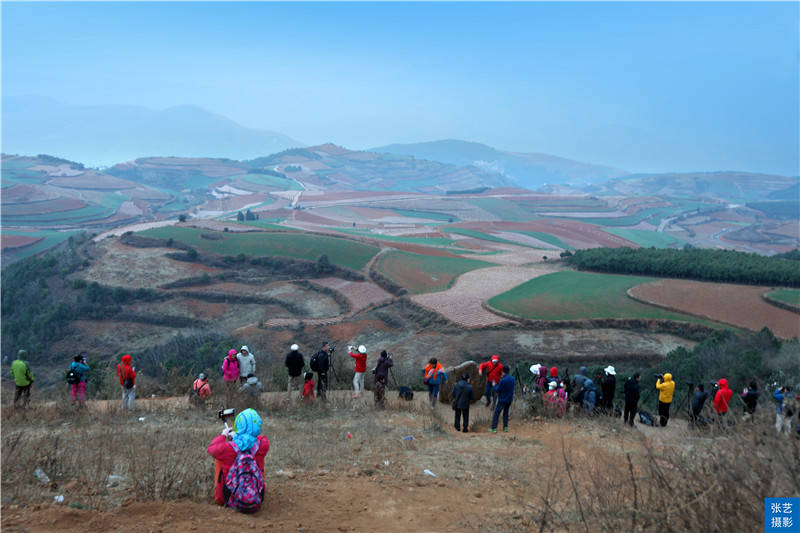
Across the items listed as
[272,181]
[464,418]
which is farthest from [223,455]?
[272,181]

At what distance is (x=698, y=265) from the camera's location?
34.0m

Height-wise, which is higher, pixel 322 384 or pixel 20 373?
pixel 20 373

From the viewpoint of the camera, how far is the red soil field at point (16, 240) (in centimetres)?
7075

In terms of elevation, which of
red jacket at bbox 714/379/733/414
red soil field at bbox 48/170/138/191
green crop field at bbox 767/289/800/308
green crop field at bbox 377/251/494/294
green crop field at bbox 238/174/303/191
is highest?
green crop field at bbox 238/174/303/191

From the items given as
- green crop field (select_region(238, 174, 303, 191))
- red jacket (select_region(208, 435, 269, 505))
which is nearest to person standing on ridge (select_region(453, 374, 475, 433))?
red jacket (select_region(208, 435, 269, 505))

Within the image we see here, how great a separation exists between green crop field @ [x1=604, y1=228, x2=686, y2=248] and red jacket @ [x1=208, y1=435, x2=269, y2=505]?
9125 cm

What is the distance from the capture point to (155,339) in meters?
32.1

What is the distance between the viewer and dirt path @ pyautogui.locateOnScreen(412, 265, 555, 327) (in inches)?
1144

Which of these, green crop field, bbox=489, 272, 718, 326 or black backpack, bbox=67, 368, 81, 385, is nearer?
black backpack, bbox=67, 368, 81, 385

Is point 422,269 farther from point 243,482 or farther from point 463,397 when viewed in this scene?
point 243,482

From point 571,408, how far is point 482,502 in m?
5.22

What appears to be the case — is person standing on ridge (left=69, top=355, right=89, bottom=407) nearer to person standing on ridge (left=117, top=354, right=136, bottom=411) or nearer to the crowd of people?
the crowd of people

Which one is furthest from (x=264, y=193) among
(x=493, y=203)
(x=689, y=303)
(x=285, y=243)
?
(x=689, y=303)

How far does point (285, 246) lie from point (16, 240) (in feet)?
166
